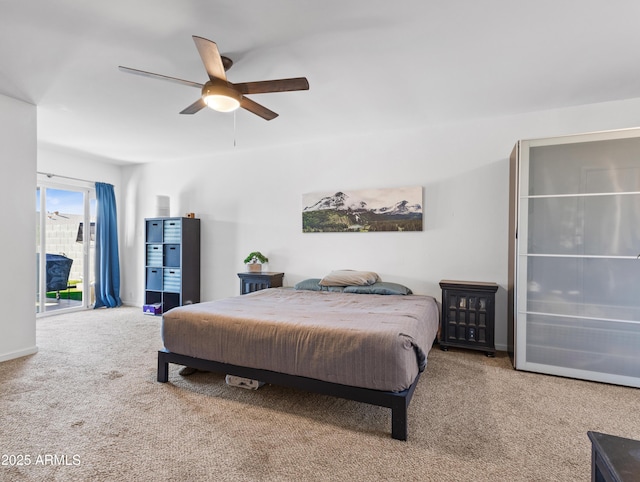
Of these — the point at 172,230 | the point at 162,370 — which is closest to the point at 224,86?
the point at 162,370

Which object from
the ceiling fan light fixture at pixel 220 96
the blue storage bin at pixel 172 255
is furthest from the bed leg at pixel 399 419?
the blue storage bin at pixel 172 255

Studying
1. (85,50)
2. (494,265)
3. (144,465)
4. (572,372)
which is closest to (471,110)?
(494,265)

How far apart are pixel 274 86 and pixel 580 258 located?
2.98 metres

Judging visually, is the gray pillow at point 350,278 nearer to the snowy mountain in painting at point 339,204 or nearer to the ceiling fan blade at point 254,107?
the snowy mountain in painting at point 339,204

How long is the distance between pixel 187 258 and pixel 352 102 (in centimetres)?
344

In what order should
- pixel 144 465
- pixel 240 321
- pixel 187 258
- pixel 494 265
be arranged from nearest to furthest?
1. pixel 144 465
2. pixel 240 321
3. pixel 494 265
4. pixel 187 258

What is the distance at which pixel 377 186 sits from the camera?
4.20m

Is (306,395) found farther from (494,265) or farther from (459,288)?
(494,265)

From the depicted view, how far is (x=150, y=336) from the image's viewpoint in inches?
157

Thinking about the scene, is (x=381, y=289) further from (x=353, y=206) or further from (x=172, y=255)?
(x=172, y=255)

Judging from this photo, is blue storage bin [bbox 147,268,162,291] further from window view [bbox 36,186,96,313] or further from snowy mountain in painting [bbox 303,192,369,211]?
snowy mountain in painting [bbox 303,192,369,211]

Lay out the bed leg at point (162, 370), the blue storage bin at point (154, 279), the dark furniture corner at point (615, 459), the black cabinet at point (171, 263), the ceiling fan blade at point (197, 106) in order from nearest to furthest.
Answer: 1. the dark furniture corner at point (615, 459)
2. the ceiling fan blade at point (197, 106)
3. the bed leg at point (162, 370)
4. the black cabinet at point (171, 263)
5. the blue storage bin at point (154, 279)

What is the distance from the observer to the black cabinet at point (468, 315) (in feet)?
11.0

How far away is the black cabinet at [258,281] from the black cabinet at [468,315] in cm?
220
